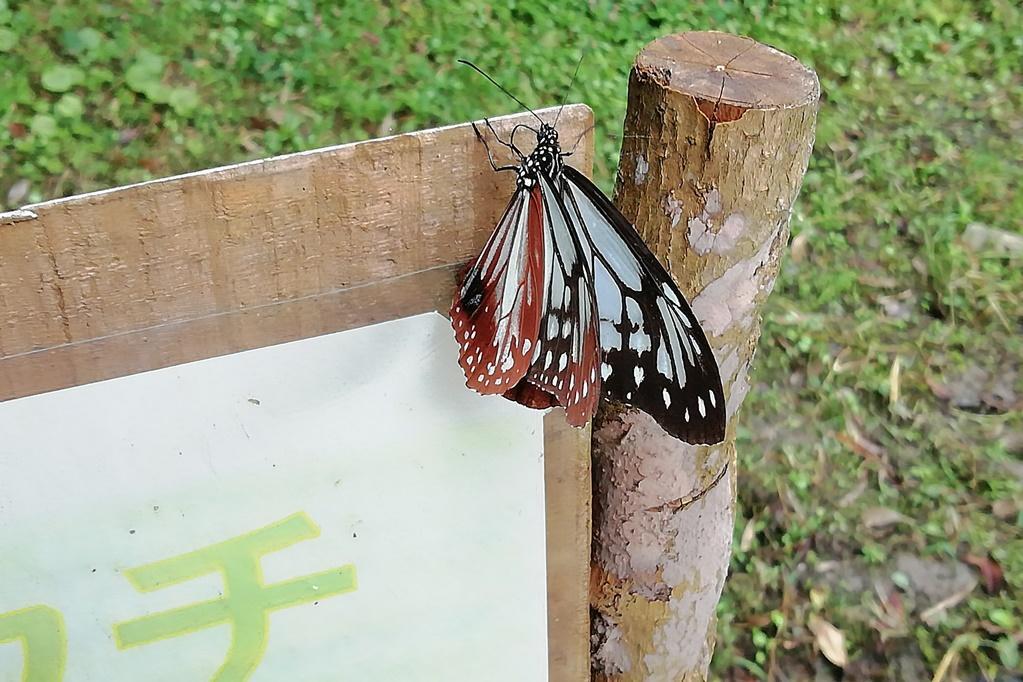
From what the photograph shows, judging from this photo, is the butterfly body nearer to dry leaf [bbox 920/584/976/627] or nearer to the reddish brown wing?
the reddish brown wing

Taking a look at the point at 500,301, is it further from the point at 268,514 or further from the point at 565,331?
the point at 268,514

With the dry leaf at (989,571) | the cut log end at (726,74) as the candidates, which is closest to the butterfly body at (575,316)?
the cut log end at (726,74)

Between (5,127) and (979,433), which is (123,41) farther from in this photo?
(979,433)

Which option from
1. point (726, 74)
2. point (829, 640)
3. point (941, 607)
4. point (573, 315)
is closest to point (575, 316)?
point (573, 315)

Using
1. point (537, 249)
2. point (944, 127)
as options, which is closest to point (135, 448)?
point (537, 249)

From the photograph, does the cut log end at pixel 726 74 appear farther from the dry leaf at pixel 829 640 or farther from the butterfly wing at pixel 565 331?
the dry leaf at pixel 829 640

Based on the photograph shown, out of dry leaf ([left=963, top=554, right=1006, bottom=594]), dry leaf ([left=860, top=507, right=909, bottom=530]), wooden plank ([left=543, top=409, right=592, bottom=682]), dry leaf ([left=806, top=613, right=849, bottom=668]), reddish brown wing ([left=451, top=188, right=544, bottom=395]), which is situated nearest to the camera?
reddish brown wing ([left=451, top=188, right=544, bottom=395])

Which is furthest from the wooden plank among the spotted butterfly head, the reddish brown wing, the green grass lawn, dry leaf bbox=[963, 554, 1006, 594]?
dry leaf bbox=[963, 554, 1006, 594]
